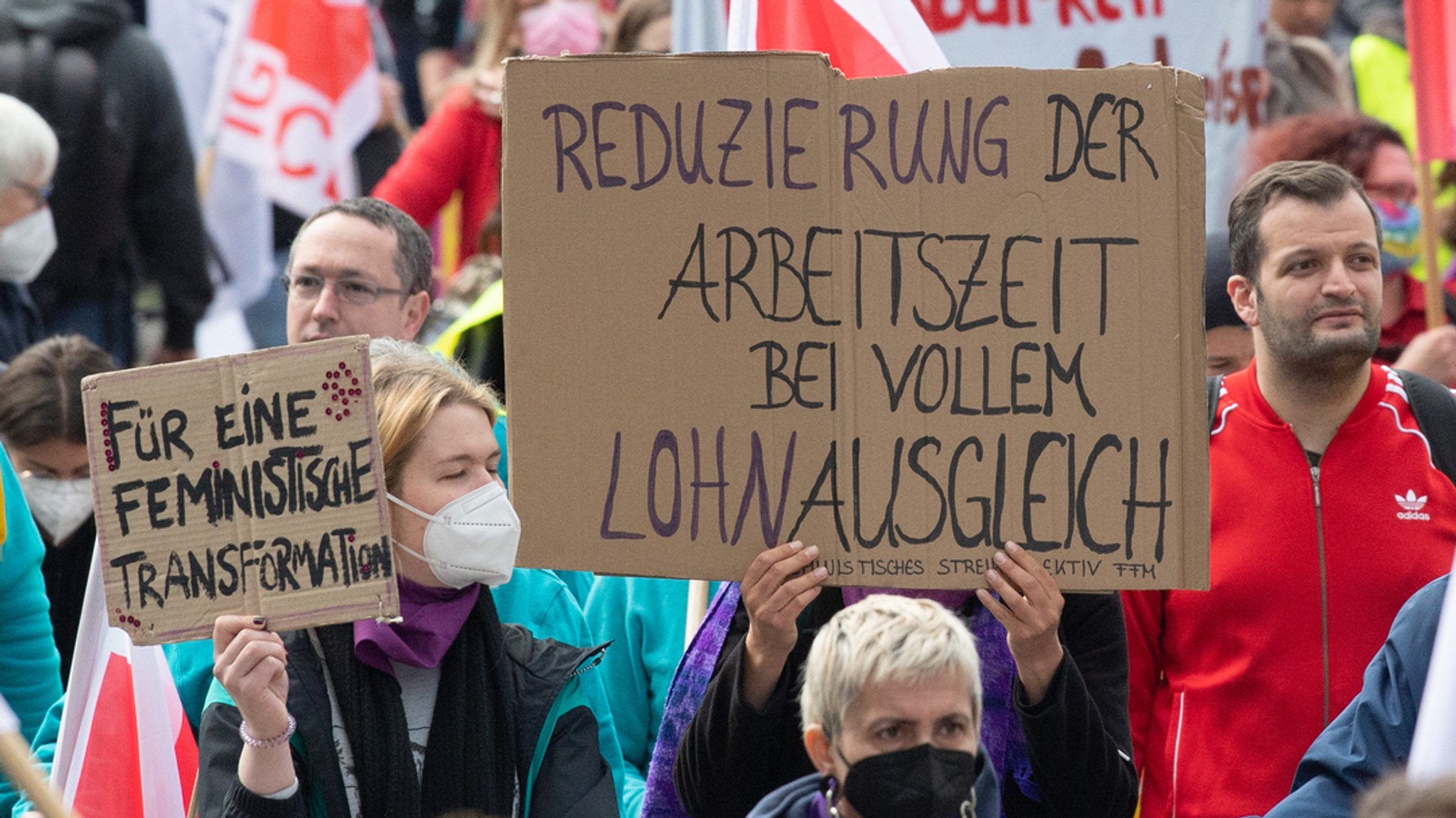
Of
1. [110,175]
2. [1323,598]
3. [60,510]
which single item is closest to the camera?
[1323,598]

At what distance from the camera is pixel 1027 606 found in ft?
10.4

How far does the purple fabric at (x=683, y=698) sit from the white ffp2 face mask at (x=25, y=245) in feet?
10.4

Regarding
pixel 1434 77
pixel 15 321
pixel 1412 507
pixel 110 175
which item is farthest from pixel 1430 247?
pixel 110 175

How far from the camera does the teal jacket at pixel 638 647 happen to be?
13.7 feet

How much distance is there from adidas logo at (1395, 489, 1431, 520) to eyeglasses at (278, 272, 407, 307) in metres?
2.23

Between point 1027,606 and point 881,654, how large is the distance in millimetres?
245

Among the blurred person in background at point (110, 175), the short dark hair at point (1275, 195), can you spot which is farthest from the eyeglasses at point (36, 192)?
the short dark hair at point (1275, 195)

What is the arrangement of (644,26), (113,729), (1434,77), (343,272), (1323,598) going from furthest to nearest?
(644,26) < (1434,77) < (343,272) < (1323,598) < (113,729)

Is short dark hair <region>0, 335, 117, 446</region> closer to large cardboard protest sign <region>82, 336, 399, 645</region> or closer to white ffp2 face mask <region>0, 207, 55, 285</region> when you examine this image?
white ffp2 face mask <region>0, 207, 55, 285</region>

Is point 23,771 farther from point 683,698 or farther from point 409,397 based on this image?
point 683,698

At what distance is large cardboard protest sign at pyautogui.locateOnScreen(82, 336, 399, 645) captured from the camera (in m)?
3.15

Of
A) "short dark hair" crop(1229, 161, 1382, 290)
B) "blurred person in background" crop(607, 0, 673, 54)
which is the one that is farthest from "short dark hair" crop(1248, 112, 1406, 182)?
"blurred person in background" crop(607, 0, 673, 54)

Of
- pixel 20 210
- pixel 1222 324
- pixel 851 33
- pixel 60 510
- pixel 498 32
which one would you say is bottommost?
pixel 60 510

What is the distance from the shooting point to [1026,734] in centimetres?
330
